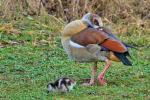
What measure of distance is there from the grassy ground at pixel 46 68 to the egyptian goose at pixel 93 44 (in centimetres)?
41

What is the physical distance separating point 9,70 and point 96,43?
1.85m

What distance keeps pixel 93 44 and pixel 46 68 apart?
166cm

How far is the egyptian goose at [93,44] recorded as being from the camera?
787 cm

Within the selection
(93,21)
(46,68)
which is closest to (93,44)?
(93,21)

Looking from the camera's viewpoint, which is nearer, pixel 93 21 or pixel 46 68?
pixel 93 21

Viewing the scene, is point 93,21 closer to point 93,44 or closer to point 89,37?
point 89,37

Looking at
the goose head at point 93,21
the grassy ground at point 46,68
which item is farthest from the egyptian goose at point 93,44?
the grassy ground at point 46,68

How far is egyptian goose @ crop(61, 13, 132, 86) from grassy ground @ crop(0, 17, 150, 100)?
41 cm

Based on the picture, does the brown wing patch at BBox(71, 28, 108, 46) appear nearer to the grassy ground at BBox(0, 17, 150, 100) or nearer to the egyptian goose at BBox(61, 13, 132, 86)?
the egyptian goose at BBox(61, 13, 132, 86)

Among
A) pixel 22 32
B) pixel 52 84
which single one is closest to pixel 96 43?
pixel 52 84

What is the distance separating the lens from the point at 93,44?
7.93 m

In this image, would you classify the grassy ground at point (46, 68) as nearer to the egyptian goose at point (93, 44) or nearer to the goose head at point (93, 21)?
the egyptian goose at point (93, 44)

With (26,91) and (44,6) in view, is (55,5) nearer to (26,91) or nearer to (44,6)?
(44,6)

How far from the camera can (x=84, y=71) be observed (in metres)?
9.18
